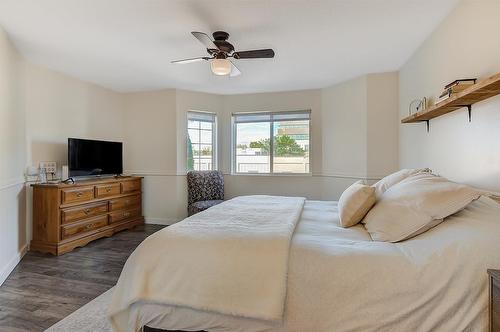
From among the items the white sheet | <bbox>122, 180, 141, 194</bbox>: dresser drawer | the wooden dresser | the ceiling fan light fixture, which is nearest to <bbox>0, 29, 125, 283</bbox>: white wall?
the wooden dresser

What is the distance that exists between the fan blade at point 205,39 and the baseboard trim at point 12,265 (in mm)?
2853

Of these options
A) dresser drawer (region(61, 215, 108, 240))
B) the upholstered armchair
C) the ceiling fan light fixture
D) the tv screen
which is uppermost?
the ceiling fan light fixture

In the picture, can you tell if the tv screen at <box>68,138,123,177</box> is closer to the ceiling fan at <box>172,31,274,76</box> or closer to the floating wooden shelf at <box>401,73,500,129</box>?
the ceiling fan at <box>172,31,274,76</box>

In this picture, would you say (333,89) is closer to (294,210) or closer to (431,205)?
(294,210)

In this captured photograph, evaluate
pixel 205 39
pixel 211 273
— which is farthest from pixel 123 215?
pixel 211 273

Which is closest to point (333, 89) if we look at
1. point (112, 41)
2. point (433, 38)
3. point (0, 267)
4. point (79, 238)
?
point (433, 38)

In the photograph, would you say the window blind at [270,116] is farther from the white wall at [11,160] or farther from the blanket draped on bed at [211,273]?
the blanket draped on bed at [211,273]

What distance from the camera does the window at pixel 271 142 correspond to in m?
4.95

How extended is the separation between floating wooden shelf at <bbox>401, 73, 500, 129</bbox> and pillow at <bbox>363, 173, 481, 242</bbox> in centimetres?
56

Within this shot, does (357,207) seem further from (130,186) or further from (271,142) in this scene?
(130,186)

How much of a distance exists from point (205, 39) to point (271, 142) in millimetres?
2900

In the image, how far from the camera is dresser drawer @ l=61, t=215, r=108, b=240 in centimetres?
342

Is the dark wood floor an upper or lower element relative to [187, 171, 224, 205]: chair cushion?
lower

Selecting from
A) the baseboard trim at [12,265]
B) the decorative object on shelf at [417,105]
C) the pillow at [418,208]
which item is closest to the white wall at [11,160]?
the baseboard trim at [12,265]
